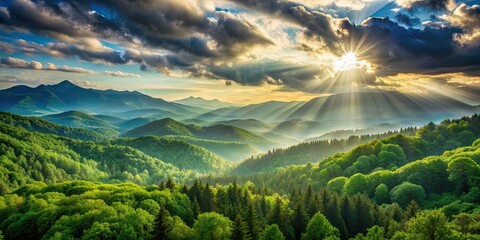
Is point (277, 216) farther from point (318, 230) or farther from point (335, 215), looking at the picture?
point (335, 215)

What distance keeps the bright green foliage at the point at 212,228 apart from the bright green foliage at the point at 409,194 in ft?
206

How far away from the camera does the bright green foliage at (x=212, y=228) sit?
65.1 meters

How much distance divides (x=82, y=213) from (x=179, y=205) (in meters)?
24.4

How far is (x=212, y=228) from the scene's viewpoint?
66812mm

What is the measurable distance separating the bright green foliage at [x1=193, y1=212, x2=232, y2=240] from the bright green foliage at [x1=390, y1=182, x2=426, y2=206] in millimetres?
62703

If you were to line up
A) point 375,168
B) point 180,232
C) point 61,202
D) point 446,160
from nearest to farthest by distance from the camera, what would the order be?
1. point 180,232
2. point 61,202
3. point 446,160
4. point 375,168

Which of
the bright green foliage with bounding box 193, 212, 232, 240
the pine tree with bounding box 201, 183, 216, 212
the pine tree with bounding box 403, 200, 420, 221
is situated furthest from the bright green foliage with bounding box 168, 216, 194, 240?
the pine tree with bounding box 403, 200, 420, 221

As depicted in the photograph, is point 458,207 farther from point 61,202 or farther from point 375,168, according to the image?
point 61,202

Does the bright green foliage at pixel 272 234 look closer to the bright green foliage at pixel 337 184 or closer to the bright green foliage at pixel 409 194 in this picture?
the bright green foliage at pixel 409 194

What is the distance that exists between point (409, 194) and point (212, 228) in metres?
70.4

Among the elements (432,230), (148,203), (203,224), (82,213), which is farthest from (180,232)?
(432,230)

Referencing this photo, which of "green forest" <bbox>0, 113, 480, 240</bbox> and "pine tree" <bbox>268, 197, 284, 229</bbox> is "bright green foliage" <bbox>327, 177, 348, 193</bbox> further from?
"pine tree" <bbox>268, 197, 284, 229</bbox>

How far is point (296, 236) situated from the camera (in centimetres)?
7806

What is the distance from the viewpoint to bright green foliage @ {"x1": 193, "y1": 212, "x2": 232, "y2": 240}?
214ft
